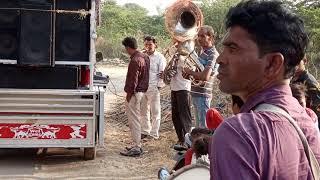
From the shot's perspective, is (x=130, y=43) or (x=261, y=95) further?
(x=130, y=43)

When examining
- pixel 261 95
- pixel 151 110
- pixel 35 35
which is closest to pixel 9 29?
pixel 35 35

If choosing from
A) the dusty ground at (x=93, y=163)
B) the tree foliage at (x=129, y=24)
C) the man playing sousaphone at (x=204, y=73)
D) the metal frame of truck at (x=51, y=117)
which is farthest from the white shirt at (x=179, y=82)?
the tree foliage at (x=129, y=24)

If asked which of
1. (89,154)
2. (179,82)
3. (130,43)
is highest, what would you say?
(130,43)

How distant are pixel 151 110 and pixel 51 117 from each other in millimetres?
2665

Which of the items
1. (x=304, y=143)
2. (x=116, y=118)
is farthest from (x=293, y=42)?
(x=116, y=118)

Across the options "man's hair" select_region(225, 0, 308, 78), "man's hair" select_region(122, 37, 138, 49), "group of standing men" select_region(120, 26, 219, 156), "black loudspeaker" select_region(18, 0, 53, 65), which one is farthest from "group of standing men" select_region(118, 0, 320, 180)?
"man's hair" select_region(122, 37, 138, 49)

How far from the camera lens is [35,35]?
7270 millimetres

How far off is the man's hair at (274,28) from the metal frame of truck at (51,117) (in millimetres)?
5893

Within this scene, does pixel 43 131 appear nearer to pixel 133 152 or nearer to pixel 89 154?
pixel 89 154

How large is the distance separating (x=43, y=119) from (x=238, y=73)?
19.7 feet

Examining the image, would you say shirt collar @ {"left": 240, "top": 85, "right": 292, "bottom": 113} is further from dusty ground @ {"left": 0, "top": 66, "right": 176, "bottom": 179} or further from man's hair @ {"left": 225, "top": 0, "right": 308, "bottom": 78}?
dusty ground @ {"left": 0, "top": 66, "right": 176, "bottom": 179}

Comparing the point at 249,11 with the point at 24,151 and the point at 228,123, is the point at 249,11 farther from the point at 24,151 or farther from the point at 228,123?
the point at 24,151

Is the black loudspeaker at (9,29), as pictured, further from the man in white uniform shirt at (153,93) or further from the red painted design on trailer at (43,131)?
the man in white uniform shirt at (153,93)

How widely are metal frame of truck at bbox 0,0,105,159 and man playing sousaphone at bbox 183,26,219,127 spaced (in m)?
1.28
